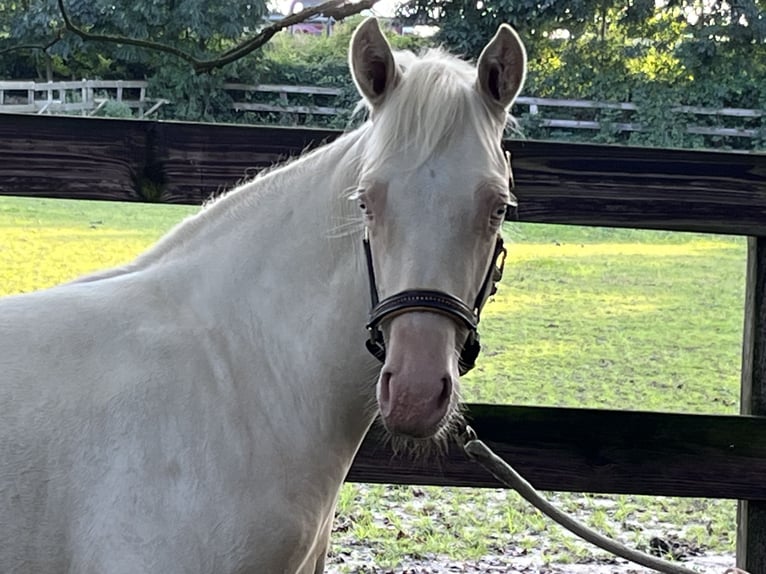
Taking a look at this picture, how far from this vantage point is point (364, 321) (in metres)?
1.89

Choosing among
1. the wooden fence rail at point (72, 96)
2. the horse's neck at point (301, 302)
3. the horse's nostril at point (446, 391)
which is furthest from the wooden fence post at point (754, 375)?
the wooden fence rail at point (72, 96)

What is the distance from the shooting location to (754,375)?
299 cm

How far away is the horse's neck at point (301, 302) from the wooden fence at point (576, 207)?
2.84 feet

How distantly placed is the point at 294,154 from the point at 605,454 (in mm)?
1368

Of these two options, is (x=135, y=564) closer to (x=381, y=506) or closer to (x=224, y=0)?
(x=381, y=506)

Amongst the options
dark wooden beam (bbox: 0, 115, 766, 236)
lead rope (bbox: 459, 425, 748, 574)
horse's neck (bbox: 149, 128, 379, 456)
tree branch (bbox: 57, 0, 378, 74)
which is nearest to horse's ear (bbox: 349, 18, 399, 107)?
horse's neck (bbox: 149, 128, 379, 456)

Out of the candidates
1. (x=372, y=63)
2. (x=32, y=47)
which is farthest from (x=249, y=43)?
(x=372, y=63)

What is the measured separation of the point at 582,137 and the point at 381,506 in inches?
404

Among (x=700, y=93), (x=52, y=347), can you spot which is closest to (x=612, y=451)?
(x=52, y=347)

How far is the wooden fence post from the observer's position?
9.69ft

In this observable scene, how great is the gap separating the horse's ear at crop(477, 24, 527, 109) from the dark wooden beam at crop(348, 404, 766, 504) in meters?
1.32

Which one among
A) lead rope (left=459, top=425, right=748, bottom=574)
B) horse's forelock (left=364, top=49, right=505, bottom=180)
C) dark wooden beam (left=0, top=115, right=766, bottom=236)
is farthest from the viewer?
dark wooden beam (left=0, top=115, right=766, bottom=236)

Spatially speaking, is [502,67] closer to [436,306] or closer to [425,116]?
[425,116]

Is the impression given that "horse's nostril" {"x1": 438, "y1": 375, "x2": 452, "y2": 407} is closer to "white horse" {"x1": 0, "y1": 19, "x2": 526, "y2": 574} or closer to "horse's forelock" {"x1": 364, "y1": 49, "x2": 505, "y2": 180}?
"white horse" {"x1": 0, "y1": 19, "x2": 526, "y2": 574}
